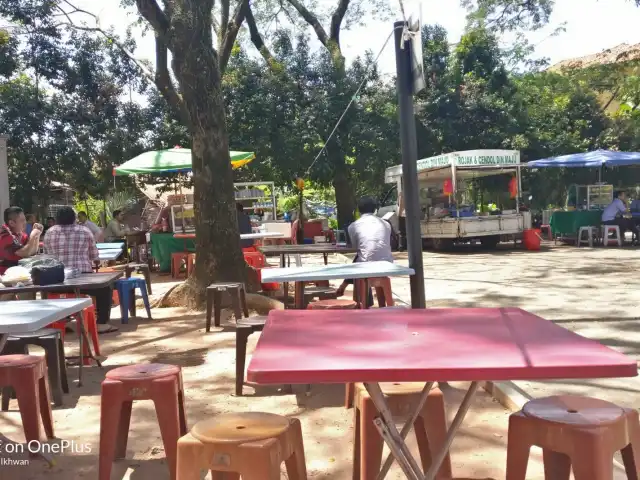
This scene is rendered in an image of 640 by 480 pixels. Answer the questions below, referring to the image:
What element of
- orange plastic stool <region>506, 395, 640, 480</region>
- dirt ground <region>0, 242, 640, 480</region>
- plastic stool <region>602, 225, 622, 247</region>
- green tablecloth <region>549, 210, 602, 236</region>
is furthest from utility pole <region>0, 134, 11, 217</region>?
plastic stool <region>602, 225, 622, 247</region>

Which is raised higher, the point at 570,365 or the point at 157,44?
the point at 157,44

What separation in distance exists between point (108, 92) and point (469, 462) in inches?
722

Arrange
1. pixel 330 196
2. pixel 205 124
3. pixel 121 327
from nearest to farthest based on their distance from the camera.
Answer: pixel 121 327 → pixel 205 124 → pixel 330 196

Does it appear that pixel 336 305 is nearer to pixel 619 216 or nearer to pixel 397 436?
pixel 397 436

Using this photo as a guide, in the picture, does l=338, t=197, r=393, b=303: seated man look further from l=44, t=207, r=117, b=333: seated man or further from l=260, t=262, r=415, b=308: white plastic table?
l=44, t=207, r=117, b=333: seated man

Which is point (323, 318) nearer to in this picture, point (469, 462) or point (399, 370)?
point (399, 370)

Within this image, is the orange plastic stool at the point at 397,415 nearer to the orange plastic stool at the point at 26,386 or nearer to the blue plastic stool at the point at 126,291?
the orange plastic stool at the point at 26,386

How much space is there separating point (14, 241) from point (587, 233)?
13670mm

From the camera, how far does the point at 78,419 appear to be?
14.1ft

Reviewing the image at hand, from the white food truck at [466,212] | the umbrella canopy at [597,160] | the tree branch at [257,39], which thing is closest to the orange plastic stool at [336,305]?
the white food truck at [466,212]

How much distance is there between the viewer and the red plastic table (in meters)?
1.87

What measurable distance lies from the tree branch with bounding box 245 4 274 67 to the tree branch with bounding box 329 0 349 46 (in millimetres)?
2029

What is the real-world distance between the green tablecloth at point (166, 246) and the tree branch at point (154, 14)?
502 cm

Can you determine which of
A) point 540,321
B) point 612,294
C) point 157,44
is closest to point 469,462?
point 540,321
